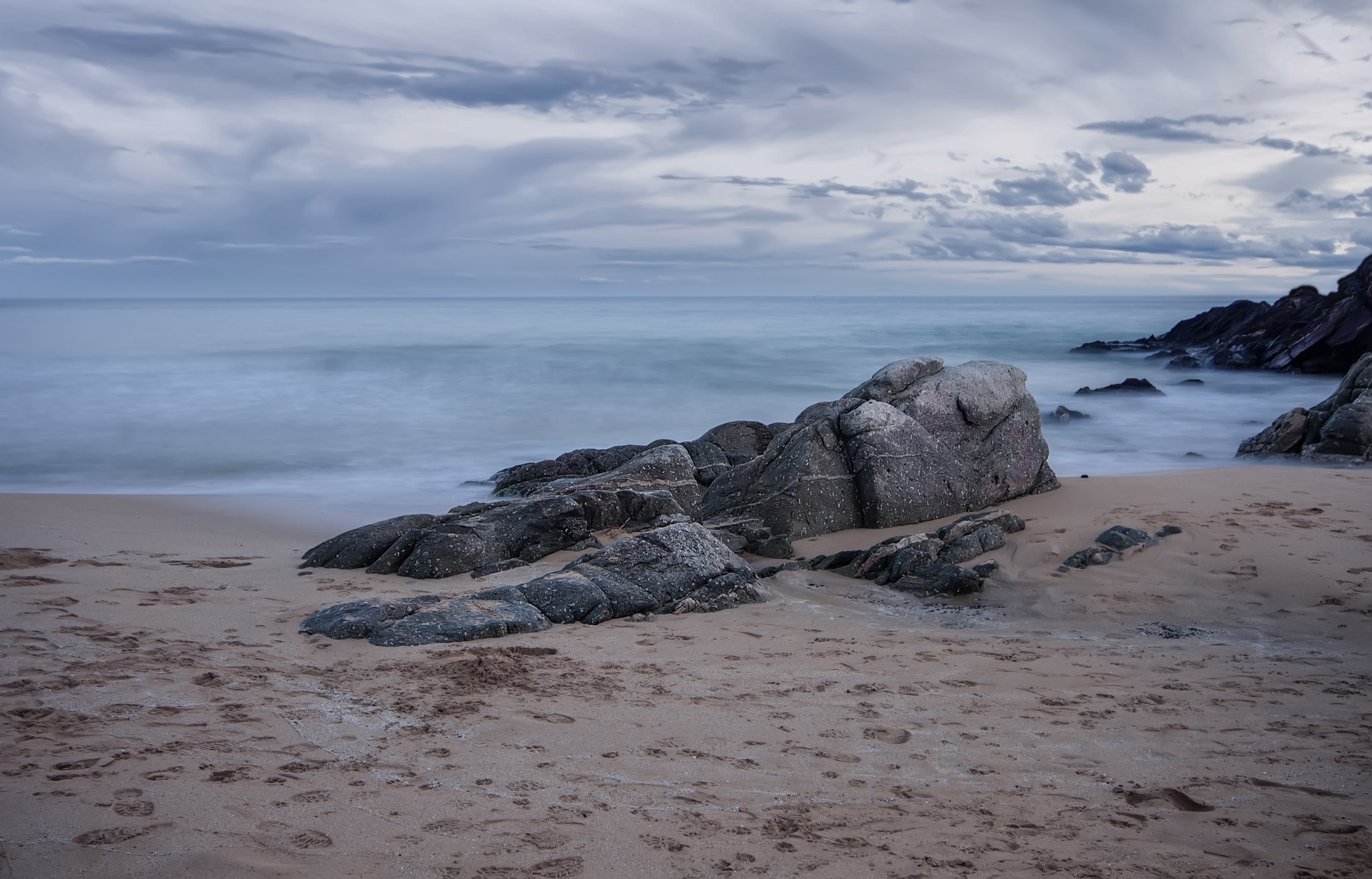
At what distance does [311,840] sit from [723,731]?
1708mm

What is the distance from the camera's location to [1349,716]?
157 inches

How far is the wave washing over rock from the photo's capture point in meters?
5.66

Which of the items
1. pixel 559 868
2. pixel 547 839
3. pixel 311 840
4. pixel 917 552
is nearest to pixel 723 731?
pixel 547 839

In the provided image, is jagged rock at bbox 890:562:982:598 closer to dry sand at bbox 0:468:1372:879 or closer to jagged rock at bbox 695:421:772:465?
dry sand at bbox 0:468:1372:879

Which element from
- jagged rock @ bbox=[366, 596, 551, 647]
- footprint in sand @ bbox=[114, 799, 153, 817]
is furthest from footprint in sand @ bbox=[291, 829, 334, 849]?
jagged rock @ bbox=[366, 596, 551, 647]

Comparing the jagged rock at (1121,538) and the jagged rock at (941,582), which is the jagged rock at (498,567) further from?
the jagged rock at (1121,538)

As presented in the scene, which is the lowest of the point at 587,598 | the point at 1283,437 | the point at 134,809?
the point at 134,809

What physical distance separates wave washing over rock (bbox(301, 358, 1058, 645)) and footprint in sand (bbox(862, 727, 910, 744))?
214 centimetres

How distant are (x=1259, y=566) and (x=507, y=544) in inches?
220

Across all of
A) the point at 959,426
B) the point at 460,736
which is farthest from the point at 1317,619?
the point at 460,736

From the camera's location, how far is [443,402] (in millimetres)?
20375

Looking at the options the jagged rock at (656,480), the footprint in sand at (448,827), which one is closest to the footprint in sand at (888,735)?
the footprint in sand at (448,827)

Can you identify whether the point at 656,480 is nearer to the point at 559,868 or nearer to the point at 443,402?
the point at 559,868

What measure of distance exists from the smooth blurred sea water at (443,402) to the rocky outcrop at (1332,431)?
753 mm
